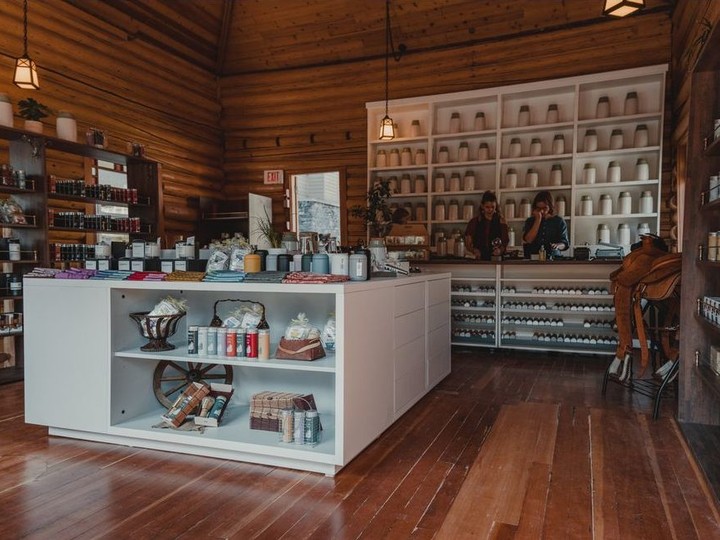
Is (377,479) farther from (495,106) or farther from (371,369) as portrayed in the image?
(495,106)

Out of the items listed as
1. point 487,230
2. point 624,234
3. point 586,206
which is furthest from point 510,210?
point 624,234

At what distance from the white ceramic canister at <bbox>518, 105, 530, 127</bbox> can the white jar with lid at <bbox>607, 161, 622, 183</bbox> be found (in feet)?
3.78

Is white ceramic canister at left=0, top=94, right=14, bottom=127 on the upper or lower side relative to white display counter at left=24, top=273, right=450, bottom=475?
upper

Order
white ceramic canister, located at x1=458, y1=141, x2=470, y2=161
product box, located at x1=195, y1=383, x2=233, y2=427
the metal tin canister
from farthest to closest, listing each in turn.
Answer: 1. white ceramic canister, located at x1=458, y1=141, x2=470, y2=161
2. product box, located at x1=195, y1=383, x2=233, y2=427
3. the metal tin canister

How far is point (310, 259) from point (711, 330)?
8.23ft

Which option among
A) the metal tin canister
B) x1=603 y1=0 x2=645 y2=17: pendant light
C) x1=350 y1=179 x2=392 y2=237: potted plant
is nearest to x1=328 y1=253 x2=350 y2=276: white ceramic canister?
the metal tin canister

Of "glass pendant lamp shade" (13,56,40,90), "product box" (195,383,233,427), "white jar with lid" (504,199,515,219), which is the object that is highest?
"glass pendant lamp shade" (13,56,40,90)

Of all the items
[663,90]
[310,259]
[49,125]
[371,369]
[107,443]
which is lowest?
[107,443]

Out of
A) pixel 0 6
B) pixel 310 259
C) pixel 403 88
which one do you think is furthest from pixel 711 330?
pixel 0 6

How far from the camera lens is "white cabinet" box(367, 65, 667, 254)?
618cm

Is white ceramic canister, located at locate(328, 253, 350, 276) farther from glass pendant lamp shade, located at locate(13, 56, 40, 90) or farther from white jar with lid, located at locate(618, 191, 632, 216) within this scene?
white jar with lid, located at locate(618, 191, 632, 216)

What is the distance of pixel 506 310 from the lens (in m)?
5.63

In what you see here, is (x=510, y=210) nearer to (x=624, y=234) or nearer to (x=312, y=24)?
(x=624, y=234)

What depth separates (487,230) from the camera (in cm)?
621
